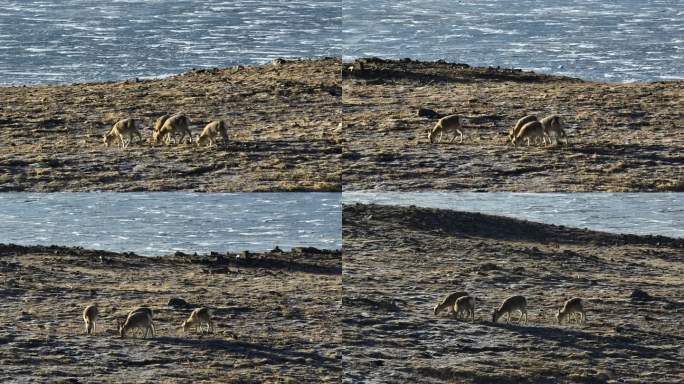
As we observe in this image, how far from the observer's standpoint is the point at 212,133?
24516mm

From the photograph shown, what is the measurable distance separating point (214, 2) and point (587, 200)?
32673mm

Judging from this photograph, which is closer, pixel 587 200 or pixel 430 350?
pixel 430 350

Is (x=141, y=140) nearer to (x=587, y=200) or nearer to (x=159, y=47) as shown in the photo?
(x=587, y=200)

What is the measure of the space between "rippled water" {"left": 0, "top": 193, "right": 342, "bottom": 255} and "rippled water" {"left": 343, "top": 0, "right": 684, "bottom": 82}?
44.8 feet

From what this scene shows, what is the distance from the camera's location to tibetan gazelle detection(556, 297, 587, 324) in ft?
64.2

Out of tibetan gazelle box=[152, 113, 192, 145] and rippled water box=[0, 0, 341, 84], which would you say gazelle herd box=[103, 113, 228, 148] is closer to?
tibetan gazelle box=[152, 113, 192, 145]

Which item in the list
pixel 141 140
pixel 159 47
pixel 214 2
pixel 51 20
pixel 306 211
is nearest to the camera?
pixel 306 211

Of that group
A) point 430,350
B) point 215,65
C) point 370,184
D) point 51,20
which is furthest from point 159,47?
point 430,350

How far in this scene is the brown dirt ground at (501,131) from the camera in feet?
76.0

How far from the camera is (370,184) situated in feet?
76.4

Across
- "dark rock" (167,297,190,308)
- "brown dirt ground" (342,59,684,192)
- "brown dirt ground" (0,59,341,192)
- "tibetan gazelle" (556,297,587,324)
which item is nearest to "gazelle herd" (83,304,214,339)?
"dark rock" (167,297,190,308)

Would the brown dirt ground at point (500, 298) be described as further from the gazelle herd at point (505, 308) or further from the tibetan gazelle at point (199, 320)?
the tibetan gazelle at point (199, 320)

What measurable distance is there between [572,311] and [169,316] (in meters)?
4.92

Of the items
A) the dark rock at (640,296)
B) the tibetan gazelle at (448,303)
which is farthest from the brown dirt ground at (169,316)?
the dark rock at (640,296)
